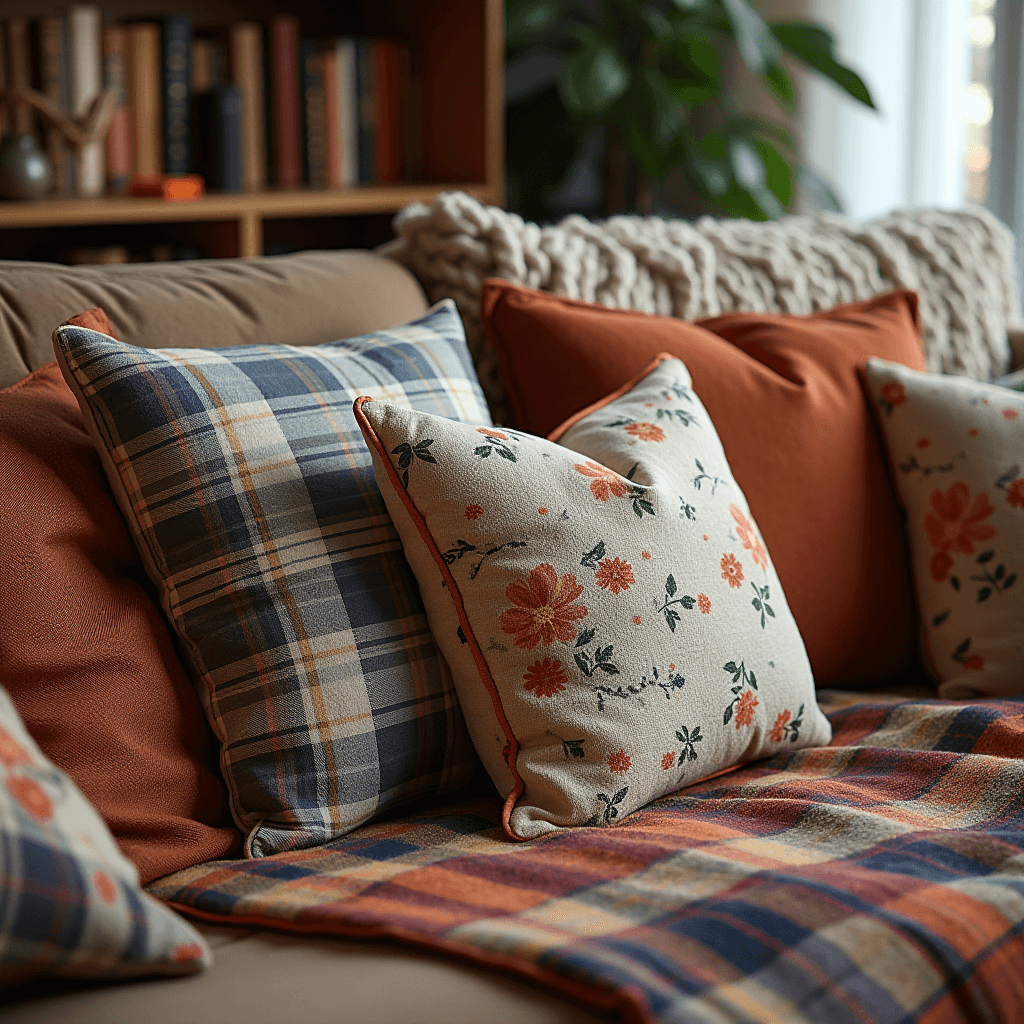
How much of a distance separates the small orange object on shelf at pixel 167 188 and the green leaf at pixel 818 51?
1.07m

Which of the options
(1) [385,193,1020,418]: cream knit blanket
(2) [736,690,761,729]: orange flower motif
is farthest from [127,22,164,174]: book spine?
(2) [736,690,761,729]: orange flower motif

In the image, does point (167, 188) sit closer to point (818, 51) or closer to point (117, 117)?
point (117, 117)

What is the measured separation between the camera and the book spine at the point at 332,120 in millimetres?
2156

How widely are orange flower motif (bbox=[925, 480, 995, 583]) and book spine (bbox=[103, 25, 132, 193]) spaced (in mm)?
1484

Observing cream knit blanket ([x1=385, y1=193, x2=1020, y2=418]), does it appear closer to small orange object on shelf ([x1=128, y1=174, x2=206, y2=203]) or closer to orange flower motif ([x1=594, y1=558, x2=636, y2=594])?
orange flower motif ([x1=594, y1=558, x2=636, y2=594])

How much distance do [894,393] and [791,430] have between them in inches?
5.0

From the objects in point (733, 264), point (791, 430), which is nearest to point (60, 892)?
point (791, 430)

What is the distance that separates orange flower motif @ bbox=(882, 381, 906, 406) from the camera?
1.22 meters

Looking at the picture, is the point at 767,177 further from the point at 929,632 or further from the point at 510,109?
the point at 929,632

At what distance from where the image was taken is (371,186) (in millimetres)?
2244

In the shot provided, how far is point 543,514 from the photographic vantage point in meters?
0.87

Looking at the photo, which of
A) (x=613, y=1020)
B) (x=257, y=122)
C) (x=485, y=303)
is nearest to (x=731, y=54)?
Answer: (x=257, y=122)

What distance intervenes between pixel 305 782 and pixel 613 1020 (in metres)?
0.30

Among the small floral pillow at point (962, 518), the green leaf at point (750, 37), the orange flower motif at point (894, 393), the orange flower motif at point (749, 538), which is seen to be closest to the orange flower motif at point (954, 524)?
the small floral pillow at point (962, 518)
